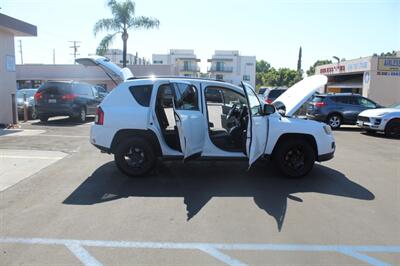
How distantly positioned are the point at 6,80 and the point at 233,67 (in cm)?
8222

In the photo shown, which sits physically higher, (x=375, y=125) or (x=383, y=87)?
(x=383, y=87)

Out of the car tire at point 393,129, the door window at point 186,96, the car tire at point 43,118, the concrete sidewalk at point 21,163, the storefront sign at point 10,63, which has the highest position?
the storefront sign at point 10,63

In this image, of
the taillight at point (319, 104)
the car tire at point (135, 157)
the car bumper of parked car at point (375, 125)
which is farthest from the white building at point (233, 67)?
the car tire at point (135, 157)

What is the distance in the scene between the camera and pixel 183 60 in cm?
9031

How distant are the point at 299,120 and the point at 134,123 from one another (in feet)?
10.1

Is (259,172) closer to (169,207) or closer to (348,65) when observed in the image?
(169,207)

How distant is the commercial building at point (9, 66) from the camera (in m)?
13.3

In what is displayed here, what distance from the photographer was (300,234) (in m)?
4.40

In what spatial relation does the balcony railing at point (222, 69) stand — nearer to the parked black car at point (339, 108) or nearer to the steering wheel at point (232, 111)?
the parked black car at point (339, 108)

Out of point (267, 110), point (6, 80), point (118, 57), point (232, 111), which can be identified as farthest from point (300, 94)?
point (118, 57)

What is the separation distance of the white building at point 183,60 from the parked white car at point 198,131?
261 feet

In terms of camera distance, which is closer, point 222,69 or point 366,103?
point 366,103

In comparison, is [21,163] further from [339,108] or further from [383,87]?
[383,87]

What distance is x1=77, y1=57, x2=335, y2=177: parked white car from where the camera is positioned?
6.57 metres
